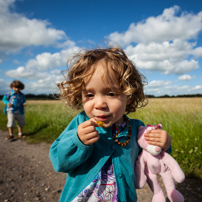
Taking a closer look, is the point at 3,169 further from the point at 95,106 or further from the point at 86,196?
the point at 95,106

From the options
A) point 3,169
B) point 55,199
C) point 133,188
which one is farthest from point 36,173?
point 133,188

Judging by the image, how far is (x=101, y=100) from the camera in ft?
4.34

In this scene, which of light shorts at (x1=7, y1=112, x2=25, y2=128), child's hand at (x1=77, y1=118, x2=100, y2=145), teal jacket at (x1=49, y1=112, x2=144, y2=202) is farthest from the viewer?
light shorts at (x1=7, y1=112, x2=25, y2=128)

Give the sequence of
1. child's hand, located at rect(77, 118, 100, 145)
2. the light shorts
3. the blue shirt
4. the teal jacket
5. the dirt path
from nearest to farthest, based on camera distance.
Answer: child's hand, located at rect(77, 118, 100, 145)
the teal jacket
the dirt path
the light shorts
the blue shirt

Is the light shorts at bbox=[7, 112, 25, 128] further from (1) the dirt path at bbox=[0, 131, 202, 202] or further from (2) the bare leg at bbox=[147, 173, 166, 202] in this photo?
(2) the bare leg at bbox=[147, 173, 166, 202]

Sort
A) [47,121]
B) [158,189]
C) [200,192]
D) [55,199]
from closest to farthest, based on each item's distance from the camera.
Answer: [158,189] → [200,192] → [55,199] → [47,121]

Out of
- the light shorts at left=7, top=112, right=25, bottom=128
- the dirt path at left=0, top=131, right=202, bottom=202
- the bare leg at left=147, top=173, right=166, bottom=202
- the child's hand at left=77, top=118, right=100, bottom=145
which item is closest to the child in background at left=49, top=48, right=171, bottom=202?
the child's hand at left=77, top=118, right=100, bottom=145

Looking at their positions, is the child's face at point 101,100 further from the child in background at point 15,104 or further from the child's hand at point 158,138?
the child in background at point 15,104

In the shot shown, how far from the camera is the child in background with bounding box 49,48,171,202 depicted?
1.32 metres

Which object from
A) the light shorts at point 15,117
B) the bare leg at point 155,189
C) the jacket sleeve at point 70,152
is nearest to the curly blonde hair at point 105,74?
the jacket sleeve at point 70,152

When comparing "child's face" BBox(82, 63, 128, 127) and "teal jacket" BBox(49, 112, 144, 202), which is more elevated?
"child's face" BBox(82, 63, 128, 127)

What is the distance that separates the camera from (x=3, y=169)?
3.52 metres

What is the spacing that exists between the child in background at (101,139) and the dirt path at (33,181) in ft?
4.58

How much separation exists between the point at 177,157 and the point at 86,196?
2180 mm
